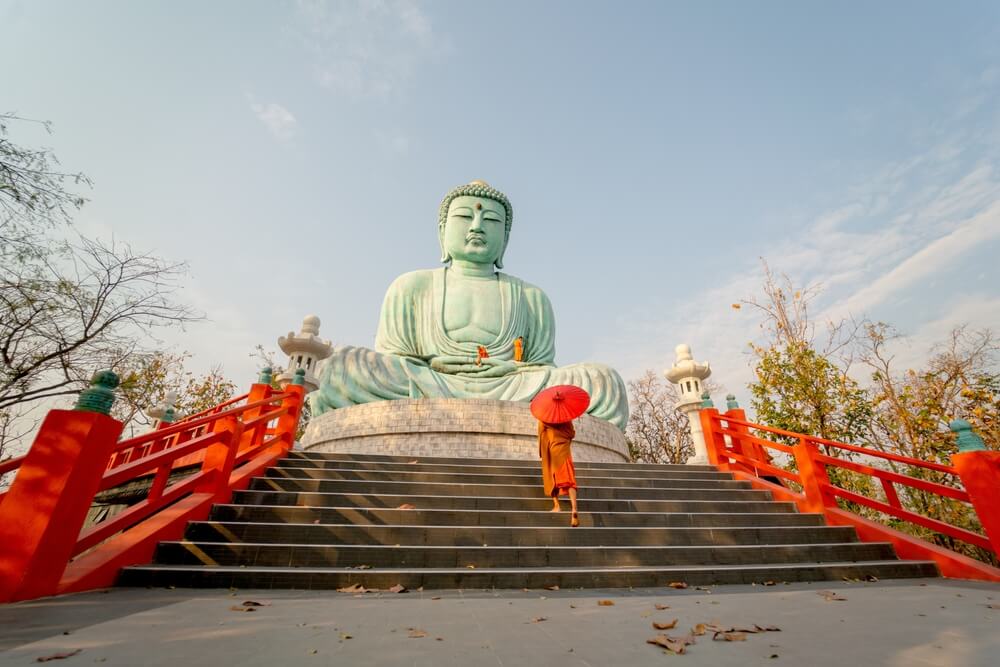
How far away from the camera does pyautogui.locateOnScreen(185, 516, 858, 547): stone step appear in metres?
3.71

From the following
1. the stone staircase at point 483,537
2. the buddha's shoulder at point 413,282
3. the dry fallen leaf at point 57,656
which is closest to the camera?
the dry fallen leaf at point 57,656

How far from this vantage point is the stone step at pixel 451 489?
16.0 ft

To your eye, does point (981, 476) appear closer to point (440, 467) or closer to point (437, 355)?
point (440, 467)

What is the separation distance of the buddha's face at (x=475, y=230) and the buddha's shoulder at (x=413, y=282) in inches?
40.1

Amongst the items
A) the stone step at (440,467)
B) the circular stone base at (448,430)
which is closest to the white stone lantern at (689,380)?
the circular stone base at (448,430)

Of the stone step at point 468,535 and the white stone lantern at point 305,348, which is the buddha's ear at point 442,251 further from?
the stone step at point 468,535

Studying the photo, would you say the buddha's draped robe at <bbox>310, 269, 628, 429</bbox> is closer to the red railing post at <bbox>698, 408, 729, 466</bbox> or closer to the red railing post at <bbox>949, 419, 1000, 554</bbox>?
the red railing post at <bbox>698, 408, 729, 466</bbox>

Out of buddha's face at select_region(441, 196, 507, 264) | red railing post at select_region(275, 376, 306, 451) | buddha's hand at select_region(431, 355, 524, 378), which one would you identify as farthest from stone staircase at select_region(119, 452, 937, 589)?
buddha's face at select_region(441, 196, 507, 264)

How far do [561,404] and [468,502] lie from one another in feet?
4.36

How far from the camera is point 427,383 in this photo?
895 cm

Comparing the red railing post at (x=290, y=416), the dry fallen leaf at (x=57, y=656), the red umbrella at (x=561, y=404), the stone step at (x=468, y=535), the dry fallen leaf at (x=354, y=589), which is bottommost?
the dry fallen leaf at (x=57, y=656)

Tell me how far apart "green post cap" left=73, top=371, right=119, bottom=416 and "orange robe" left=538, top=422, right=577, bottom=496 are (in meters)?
3.47

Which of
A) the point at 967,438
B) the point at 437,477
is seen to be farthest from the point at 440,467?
the point at 967,438

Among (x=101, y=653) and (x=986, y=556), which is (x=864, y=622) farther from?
(x=986, y=556)
